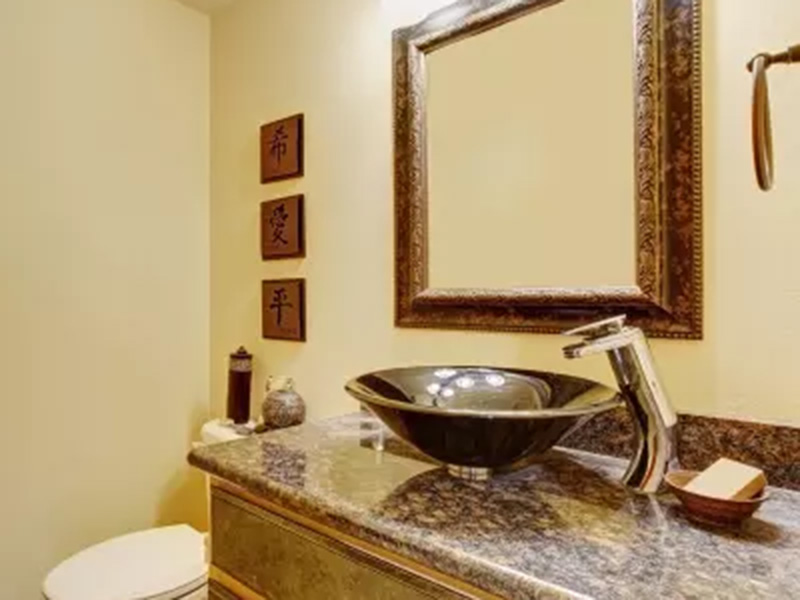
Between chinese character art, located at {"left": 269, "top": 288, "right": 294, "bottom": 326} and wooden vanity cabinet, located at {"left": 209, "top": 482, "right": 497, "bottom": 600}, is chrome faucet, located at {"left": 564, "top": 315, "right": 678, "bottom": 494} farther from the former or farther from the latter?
chinese character art, located at {"left": 269, "top": 288, "right": 294, "bottom": 326}

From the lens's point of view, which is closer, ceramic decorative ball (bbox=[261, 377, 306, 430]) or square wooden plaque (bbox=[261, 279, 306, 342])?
ceramic decorative ball (bbox=[261, 377, 306, 430])

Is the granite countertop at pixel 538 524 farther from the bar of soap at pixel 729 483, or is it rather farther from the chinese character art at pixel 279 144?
the chinese character art at pixel 279 144

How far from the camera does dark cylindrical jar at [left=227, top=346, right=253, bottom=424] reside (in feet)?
5.95

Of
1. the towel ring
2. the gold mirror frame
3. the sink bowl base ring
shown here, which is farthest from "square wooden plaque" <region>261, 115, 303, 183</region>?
the towel ring

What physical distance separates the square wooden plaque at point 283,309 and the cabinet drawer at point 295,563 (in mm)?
726

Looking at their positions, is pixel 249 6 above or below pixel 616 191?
above

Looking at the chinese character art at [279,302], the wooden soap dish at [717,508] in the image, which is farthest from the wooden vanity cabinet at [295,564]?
the chinese character art at [279,302]

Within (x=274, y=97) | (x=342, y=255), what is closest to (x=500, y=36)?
(x=342, y=255)

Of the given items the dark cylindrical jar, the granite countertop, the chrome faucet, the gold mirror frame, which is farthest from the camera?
the dark cylindrical jar

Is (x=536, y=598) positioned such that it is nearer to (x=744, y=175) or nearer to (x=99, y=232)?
(x=744, y=175)

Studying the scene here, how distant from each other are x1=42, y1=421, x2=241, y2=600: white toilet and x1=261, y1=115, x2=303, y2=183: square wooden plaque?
0.83 meters

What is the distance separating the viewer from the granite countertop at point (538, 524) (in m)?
0.58

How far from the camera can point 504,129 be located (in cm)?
119

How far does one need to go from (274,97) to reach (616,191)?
1.20 m
